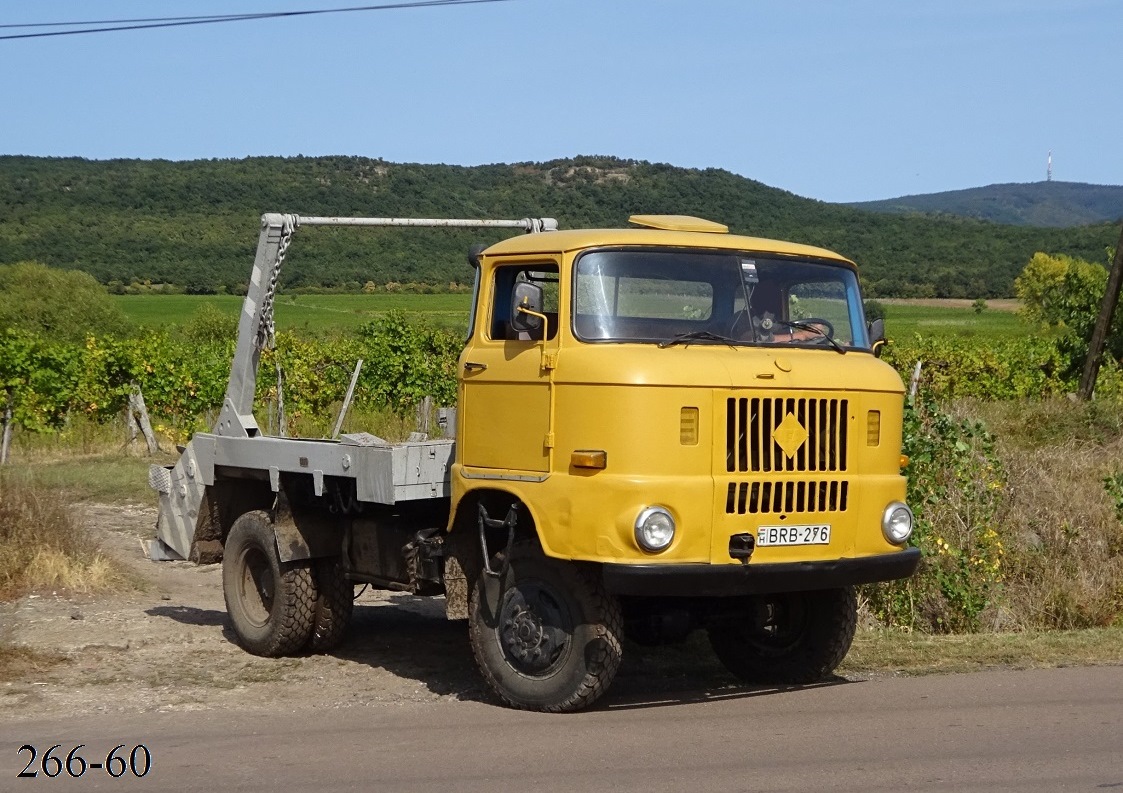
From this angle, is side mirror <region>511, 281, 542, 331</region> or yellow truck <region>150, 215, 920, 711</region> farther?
side mirror <region>511, 281, 542, 331</region>

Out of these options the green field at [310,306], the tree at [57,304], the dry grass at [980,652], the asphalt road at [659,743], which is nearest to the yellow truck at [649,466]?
the asphalt road at [659,743]

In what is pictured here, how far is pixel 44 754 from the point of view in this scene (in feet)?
22.5

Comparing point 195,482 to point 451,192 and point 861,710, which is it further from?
point 451,192

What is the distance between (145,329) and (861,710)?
25.9 m

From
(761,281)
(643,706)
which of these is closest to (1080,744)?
(643,706)

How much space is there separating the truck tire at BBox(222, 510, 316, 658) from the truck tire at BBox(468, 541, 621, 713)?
2.04 m

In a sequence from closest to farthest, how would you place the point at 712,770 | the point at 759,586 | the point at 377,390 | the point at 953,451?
1. the point at 712,770
2. the point at 759,586
3. the point at 953,451
4. the point at 377,390

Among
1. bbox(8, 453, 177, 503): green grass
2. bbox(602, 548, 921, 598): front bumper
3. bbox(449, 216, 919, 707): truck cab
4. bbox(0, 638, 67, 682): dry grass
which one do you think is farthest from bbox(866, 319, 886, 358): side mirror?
bbox(8, 453, 177, 503): green grass

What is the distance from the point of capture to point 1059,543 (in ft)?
41.4

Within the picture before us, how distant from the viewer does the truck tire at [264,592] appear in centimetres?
988

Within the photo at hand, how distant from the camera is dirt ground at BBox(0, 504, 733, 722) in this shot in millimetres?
8492

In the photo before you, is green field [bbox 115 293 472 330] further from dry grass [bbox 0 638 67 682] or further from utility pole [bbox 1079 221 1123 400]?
dry grass [bbox 0 638 67 682]

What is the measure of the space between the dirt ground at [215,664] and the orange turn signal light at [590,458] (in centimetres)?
179

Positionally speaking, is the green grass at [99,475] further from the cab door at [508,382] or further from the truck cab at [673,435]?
the truck cab at [673,435]
